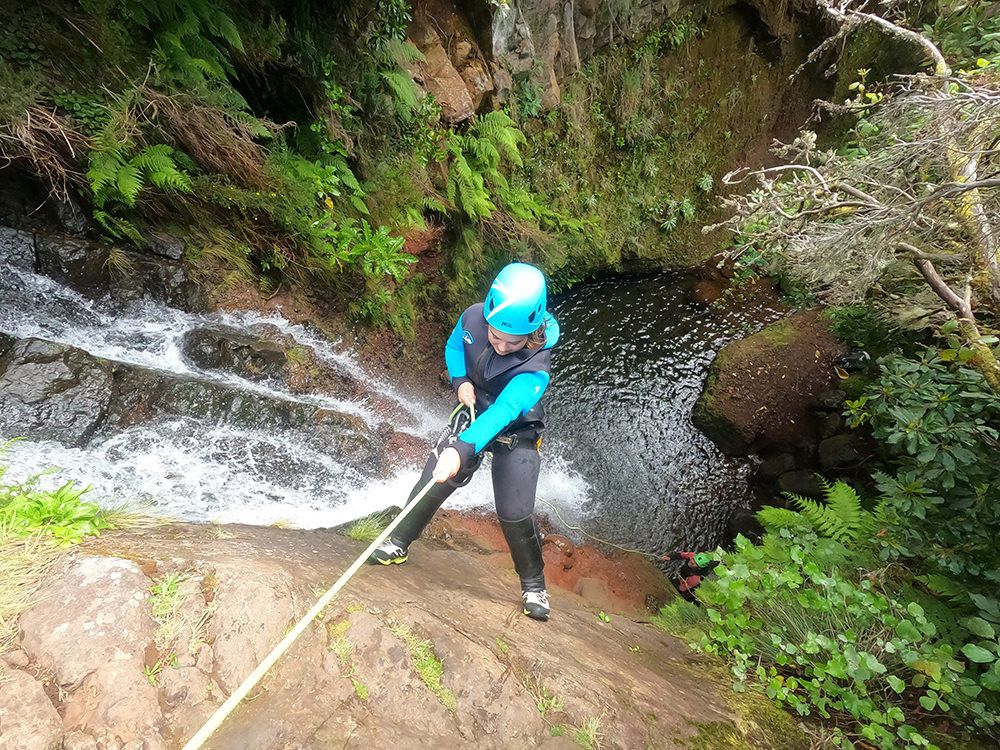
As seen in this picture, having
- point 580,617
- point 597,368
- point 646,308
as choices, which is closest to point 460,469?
point 580,617

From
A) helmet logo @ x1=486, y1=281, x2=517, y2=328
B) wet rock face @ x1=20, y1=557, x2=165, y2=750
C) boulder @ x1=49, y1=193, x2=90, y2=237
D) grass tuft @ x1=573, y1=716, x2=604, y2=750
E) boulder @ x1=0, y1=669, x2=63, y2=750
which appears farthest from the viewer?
boulder @ x1=49, y1=193, x2=90, y2=237

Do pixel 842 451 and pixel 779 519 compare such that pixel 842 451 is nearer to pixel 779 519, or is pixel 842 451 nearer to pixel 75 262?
pixel 779 519

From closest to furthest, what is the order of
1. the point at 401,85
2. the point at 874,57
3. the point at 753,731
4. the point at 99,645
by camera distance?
1. the point at 99,645
2. the point at 753,731
3. the point at 401,85
4. the point at 874,57

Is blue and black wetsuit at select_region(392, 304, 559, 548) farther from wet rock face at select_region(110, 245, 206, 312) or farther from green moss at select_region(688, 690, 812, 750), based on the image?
wet rock face at select_region(110, 245, 206, 312)

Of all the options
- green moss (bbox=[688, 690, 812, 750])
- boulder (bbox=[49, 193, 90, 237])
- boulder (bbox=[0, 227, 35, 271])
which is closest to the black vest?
green moss (bbox=[688, 690, 812, 750])

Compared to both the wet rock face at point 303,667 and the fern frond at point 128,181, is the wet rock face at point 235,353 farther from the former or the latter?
the wet rock face at point 303,667

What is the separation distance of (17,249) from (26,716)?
196 inches

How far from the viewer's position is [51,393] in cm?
427

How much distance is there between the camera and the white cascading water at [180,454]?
4.14 metres

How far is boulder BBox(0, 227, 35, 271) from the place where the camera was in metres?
4.76

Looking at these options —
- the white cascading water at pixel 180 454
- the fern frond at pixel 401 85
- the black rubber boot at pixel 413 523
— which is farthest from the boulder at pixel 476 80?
the black rubber boot at pixel 413 523

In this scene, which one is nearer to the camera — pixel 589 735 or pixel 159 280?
pixel 589 735

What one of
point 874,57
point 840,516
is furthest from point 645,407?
point 874,57

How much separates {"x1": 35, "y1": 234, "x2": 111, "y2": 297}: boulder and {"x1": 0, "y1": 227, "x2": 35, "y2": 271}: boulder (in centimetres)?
5
